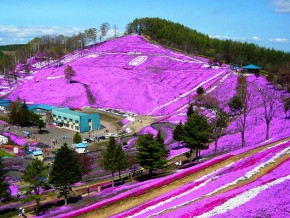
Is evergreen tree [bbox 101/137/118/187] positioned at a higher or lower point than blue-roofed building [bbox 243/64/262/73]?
lower

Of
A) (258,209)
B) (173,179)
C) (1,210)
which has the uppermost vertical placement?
(258,209)

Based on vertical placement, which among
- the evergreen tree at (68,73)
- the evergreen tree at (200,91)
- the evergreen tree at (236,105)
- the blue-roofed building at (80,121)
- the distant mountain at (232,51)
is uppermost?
the distant mountain at (232,51)

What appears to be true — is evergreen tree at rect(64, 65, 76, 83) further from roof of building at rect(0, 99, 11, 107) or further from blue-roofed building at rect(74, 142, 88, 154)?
blue-roofed building at rect(74, 142, 88, 154)

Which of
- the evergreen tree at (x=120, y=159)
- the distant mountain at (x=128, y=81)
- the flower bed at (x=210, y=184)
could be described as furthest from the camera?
the distant mountain at (x=128, y=81)

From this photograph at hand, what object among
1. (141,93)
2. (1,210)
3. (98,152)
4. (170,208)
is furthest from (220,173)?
(141,93)

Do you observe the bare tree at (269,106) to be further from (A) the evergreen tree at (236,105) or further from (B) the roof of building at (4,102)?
(B) the roof of building at (4,102)

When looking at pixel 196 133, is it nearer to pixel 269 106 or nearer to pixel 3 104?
pixel 269 106

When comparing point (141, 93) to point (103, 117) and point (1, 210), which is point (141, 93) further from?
point (1, 210)

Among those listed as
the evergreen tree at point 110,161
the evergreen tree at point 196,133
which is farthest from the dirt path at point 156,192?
the evergreen tree at point 196,133

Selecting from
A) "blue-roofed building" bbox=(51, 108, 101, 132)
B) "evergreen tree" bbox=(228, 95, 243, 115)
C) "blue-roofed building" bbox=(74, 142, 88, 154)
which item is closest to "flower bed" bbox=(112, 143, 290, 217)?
"blue-roofed building" bbox=(74, 142, 88, 154)
